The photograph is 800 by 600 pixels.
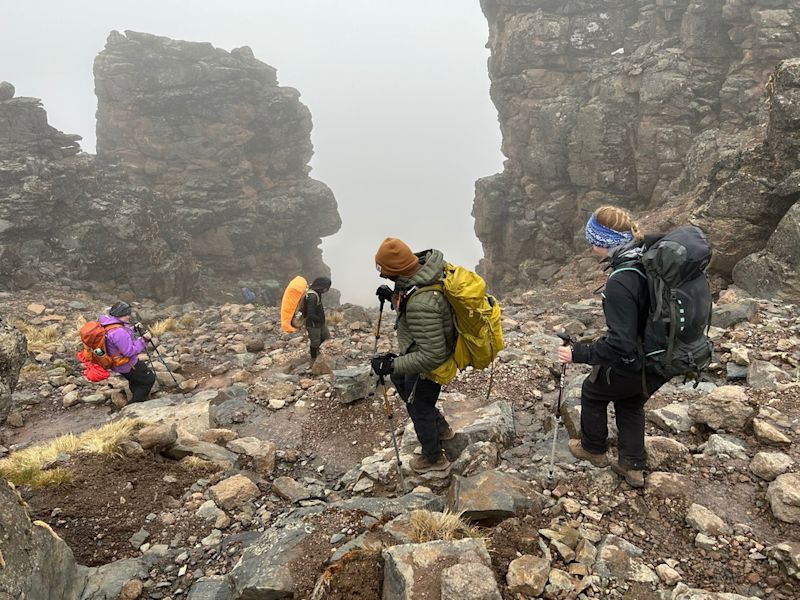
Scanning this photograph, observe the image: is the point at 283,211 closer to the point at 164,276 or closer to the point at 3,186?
the point at 164,276

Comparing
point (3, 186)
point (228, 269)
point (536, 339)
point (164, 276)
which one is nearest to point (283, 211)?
point (228, 269)

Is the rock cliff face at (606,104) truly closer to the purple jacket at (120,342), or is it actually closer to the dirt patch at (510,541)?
the dirt patch at (510,541)

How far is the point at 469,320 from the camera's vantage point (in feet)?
15.3

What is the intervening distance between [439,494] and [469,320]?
236 centimetres

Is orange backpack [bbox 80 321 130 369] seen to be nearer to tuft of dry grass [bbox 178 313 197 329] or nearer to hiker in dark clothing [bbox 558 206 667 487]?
hiker in dark clothing [bbox 558 206 667 487]

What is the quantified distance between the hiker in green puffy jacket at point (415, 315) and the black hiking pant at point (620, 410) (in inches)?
60.9

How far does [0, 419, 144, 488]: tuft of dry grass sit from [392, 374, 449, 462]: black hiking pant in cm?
423

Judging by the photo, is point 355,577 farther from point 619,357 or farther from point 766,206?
point 766,206

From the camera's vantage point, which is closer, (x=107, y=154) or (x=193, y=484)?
(x=193, y=484)

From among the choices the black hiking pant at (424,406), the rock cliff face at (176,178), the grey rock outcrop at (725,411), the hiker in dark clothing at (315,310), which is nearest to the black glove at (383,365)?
the black hiking pant at (424,406)

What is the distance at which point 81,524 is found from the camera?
5047 millimetres

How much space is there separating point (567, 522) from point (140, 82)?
50.7 m

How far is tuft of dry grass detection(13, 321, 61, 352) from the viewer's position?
1419 centimetres

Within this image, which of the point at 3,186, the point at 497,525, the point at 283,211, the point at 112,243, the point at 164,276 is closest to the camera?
the point at 497,525
